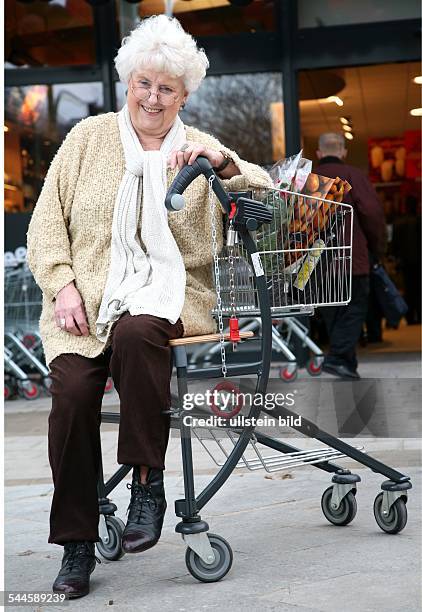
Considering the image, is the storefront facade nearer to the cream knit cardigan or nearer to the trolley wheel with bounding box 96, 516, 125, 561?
the cream knit cardigan

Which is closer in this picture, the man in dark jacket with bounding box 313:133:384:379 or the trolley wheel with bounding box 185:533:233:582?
the trolley wheel with bounding box 185:533:233:582

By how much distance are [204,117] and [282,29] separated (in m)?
1.03

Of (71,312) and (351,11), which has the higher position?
(351,11)

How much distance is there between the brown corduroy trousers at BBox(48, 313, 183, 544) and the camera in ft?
11.3

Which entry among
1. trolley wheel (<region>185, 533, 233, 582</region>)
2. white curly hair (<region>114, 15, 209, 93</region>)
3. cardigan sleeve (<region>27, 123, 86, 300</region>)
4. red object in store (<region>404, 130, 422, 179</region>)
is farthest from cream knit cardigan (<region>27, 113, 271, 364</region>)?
red object in store (<region>404, 130, 422, 179</region>)

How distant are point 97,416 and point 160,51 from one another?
124cm

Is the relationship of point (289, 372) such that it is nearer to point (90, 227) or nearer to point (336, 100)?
point (336, 100)

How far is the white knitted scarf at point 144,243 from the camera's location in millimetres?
3658

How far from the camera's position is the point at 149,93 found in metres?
3.71

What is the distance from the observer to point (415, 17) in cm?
941

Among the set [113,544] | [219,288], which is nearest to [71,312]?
[219,288]

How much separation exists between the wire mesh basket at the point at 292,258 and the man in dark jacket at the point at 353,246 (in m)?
4.18

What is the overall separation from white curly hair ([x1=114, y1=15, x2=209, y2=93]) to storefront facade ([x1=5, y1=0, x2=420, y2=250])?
19.5ft

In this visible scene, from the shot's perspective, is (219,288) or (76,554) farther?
(219,288)
